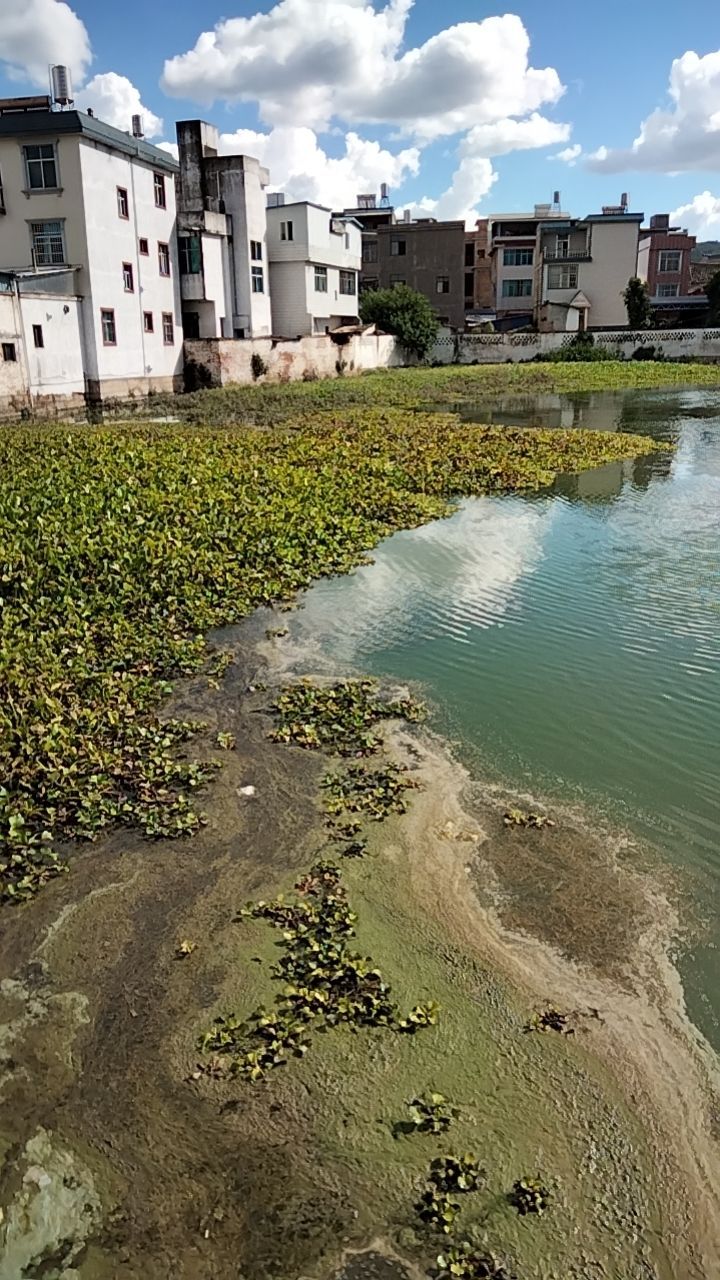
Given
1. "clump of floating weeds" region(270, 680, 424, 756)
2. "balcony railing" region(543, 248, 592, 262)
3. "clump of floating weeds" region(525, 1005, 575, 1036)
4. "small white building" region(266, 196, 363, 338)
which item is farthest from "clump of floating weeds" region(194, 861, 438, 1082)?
"balcony railing" region(543, 248, 592, 262)

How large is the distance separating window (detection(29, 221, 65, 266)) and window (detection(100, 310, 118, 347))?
2.43m

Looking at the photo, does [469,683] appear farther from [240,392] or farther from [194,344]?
[194,344]

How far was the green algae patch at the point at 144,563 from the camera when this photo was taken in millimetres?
7789

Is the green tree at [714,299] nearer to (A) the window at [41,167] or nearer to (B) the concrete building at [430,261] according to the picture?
(B) the concrete building at [430,261]

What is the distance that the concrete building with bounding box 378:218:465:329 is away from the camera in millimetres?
70250

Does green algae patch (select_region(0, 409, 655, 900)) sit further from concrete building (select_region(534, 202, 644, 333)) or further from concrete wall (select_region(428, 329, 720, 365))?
concrete building (select_region(534, 202, 644, 333))

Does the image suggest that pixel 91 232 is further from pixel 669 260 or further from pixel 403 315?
pixel 669 260

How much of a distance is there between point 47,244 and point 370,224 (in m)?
50.2

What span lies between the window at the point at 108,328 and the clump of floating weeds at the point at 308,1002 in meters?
34.0

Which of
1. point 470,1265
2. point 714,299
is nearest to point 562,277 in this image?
point 714,299

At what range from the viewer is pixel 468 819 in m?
7.50

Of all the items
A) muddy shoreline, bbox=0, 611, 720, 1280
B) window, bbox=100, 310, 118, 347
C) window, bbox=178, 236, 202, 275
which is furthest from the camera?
A: window, bbox=178, 236, 202, 275

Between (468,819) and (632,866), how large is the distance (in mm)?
1341

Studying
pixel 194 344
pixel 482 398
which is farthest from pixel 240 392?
pixel 482 398
